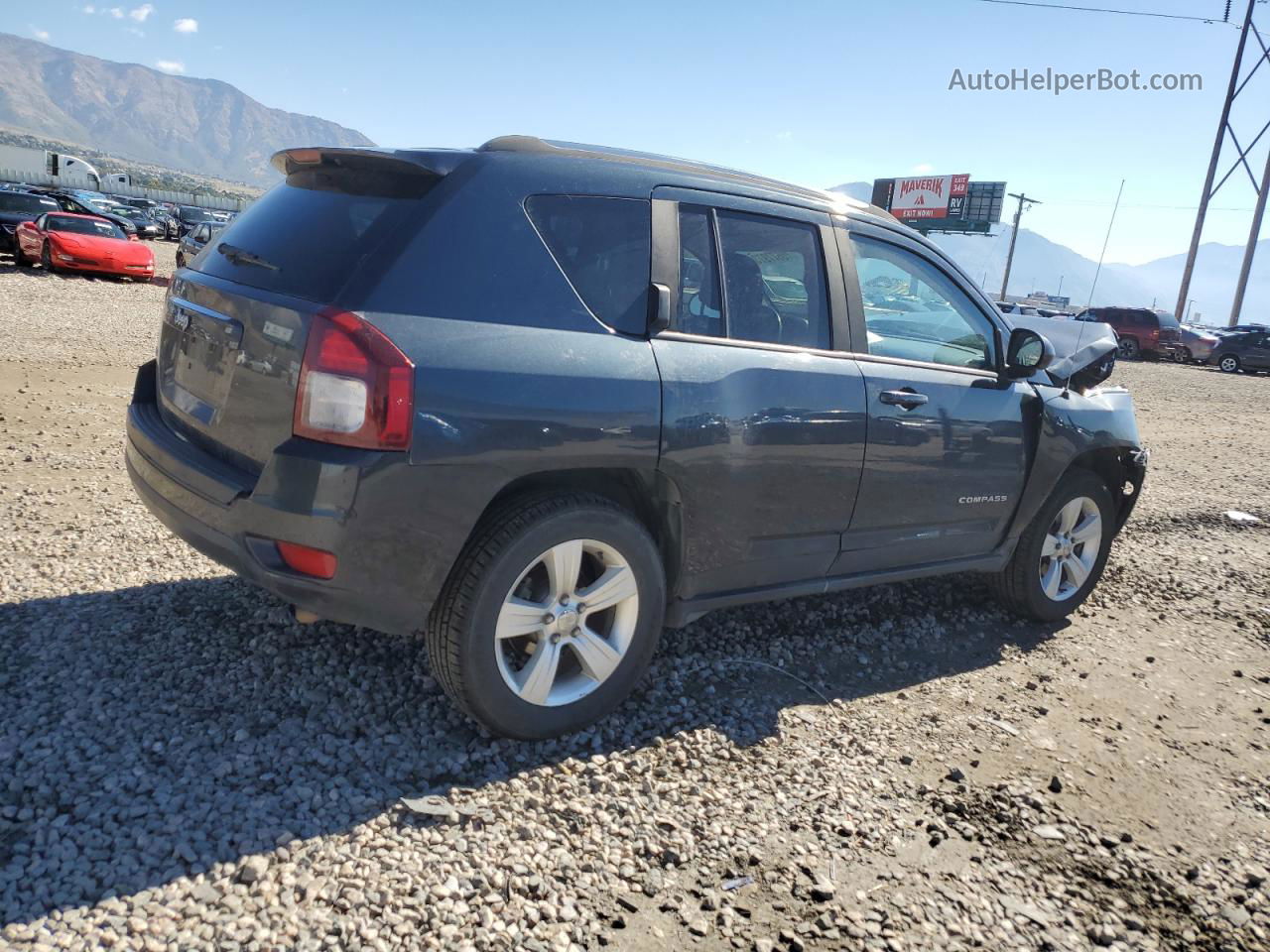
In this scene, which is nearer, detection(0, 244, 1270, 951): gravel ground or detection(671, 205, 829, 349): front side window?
detection(0, 244, 1270, 951): gravel ground

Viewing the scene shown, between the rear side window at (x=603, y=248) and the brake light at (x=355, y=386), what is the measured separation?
0.71 meters

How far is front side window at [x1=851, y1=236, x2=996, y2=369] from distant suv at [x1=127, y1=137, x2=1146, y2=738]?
0.03 m

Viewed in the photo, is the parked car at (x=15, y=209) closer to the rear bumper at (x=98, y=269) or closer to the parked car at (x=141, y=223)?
the rear bumper at (x=98, y=269)

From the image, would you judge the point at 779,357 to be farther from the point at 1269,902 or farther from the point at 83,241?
the point at 83,241

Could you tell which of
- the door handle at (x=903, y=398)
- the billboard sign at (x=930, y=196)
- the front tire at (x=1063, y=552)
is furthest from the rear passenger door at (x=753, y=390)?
the billboard sign at (x=930, y=196)

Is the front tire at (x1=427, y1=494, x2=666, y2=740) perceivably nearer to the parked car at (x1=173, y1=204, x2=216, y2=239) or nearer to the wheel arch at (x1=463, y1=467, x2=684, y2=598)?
the wheel arch at (x1=463, y1=467, x2=684, y2=598)

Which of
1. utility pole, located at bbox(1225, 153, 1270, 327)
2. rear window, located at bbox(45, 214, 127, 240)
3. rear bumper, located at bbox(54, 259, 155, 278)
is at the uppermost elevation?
utility pole, located at bbox(1225, 153, 1270, 327)

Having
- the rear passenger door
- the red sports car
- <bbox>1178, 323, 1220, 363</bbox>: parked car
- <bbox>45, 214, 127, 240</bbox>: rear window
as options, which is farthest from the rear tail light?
<bbox>1178, 323, 1220, 363</bbox>: parked car

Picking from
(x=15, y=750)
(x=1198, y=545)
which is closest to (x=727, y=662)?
(x=15, y=750)

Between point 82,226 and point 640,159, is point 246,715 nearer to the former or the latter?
point 640,159

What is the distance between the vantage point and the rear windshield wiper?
292cm

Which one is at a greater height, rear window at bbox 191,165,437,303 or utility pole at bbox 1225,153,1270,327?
utility pole at bbox 1225,153,1270,327

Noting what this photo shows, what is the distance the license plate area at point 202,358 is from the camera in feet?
9.39

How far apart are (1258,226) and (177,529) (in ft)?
170
